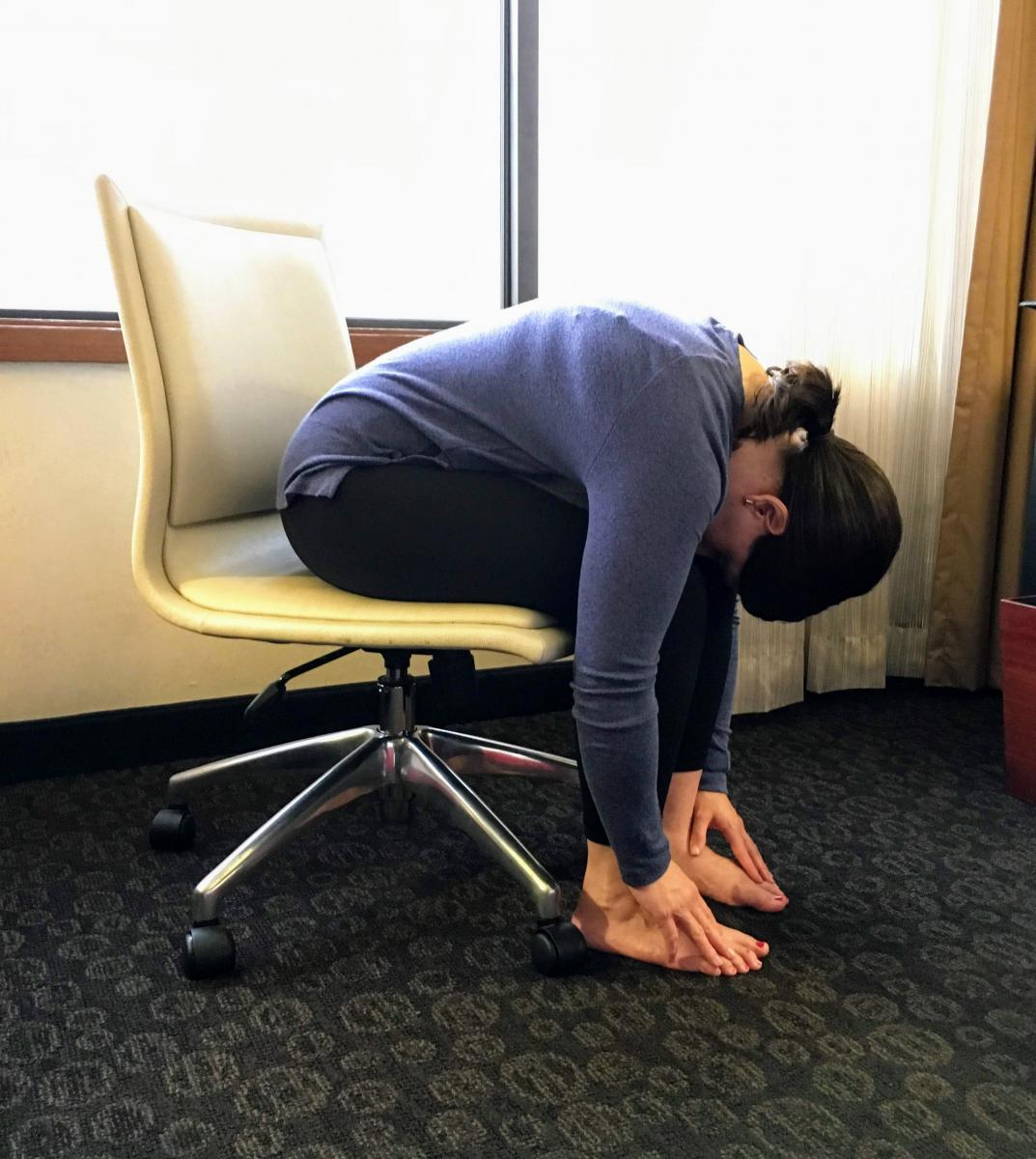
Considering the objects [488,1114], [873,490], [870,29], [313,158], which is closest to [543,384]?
[873,490]

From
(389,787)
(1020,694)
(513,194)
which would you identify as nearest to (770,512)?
(389,787)

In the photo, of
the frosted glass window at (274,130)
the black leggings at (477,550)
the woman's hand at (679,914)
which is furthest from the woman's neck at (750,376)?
the frosted glass window at (274,130)

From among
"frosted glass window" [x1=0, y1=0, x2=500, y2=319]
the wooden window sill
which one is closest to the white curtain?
"frosted glass window" [x1=0, y1=0, x2=500, y2=319]

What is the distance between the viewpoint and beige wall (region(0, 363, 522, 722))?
1.66m

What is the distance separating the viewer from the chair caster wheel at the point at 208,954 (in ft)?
3.66

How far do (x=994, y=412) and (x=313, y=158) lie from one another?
50.4 inches

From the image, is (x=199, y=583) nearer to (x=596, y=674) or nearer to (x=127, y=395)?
(x=596, y=674)

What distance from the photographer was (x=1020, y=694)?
5.39 ft

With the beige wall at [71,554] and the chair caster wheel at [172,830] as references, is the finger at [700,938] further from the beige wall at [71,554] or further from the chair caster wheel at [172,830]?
the beige wall at [71,554]

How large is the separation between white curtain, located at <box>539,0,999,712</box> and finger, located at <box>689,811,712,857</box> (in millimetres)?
735

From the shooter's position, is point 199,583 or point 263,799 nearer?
point 199,583

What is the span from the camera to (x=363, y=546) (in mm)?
1157

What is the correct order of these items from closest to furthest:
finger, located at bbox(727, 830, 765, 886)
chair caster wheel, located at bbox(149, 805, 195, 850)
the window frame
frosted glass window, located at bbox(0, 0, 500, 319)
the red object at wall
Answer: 1. finger, located at bbox(727, 830, 765, 886)
2. chair caster wheel, located at bbox(149, 805, 195, 850)
3. the red object at wall
4. frosted glass window, located at bbox(0, 0, 500, 319)
5. the window frame

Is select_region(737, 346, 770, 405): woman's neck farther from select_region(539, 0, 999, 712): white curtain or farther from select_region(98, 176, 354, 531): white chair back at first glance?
select_region(539, 0, 999, 712): white curtain
